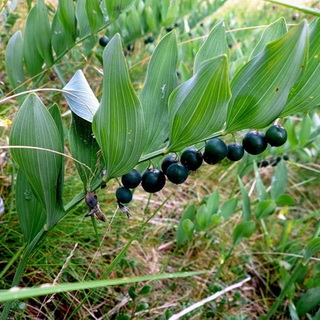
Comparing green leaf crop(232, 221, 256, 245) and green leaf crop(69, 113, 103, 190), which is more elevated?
green leaf crop(69, 113, 103, 190)

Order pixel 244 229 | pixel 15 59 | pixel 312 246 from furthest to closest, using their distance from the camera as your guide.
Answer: pixel 244 229 < pixel 15 59 < pixel 312 246

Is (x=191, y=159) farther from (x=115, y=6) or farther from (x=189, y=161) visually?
(x=115, y=6)

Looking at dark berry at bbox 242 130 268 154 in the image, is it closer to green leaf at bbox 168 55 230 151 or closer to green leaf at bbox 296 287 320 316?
green leaf at bbox 168 55 230 151

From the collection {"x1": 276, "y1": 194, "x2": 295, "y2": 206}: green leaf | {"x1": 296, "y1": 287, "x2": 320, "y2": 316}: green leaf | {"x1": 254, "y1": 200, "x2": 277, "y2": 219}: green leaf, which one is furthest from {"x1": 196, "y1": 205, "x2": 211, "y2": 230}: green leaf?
{"x1": 296, "y1": 287, "x2": 320, "y2": 316}: green leaf

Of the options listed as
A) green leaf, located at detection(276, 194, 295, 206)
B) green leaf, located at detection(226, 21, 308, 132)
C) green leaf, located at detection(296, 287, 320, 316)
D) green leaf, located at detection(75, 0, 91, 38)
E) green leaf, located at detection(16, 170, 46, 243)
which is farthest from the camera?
green leaf, located at detection(276, 194, 295, 206)

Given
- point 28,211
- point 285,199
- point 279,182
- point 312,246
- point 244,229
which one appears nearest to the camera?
point 28,211

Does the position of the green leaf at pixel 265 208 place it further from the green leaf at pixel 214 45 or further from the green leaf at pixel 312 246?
the green leaf at pixel 214 45

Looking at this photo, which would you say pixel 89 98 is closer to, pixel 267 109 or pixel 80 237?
pixel 267 109

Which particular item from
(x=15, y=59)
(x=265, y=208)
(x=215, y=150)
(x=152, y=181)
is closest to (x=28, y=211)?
(x=152, y=181)
